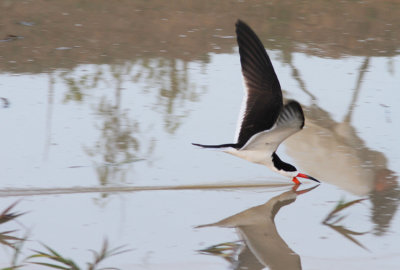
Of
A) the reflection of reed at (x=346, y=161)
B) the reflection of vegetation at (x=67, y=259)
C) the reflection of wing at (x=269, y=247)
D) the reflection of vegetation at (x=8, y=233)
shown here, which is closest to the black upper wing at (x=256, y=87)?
the reflection of wing at (x=269, y=247)

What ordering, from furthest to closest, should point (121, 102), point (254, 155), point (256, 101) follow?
point (121, 102) < point (254, 155) < point (256, 101)

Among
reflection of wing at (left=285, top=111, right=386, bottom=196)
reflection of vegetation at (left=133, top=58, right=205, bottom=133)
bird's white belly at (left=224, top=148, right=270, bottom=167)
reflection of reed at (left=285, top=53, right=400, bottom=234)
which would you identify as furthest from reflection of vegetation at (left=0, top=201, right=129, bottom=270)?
reflection of vegetation at (left=133, top=58, right=205, bottom=133)

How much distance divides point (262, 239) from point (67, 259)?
91cm

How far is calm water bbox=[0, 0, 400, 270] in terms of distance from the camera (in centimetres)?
383

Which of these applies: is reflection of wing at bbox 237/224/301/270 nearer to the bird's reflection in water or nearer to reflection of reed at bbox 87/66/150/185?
the bird's reflection in water

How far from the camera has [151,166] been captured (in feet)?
15.5

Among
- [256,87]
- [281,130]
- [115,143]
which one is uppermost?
[256,87]

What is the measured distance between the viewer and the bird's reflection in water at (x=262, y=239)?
12.0 feet

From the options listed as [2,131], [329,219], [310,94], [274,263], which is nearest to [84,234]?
[274,263]

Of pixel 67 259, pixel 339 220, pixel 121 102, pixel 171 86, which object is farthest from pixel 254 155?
pixel 171 86

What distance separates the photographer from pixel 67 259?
356 centimetres

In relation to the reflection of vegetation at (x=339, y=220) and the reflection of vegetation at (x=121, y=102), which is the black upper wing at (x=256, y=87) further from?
the reflection of vegetation at (x=121, y=102)

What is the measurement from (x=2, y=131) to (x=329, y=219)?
2.15 m

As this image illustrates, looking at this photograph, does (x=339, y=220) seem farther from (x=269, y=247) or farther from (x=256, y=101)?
(x=256, y=101)
